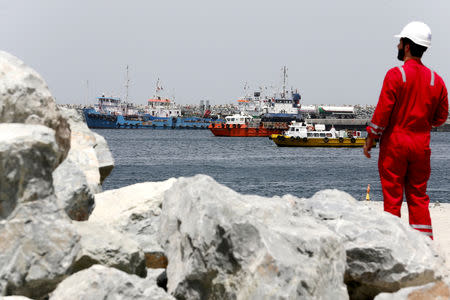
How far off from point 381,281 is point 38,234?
1.98m

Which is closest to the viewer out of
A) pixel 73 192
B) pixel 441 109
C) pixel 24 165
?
pixel 24 165

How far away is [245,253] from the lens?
307 centimetres

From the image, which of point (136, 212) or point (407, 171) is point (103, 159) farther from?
point (407, 171)

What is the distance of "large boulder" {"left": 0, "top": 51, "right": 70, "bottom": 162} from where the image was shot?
342 cm

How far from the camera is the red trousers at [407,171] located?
457cm

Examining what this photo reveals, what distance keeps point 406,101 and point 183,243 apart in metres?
2.23

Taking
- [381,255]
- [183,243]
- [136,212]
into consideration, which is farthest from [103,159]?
[381,255]

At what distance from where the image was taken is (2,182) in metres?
2.98

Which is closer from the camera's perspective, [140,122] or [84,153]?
[84,153]

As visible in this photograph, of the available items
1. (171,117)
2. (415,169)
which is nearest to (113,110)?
(171,117)

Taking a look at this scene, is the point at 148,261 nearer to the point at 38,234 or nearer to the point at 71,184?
the point at 71,184

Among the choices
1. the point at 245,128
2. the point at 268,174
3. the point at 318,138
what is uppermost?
the point at 318,138

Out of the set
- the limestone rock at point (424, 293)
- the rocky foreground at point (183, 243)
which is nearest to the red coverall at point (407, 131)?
the rocky foreground at point (183, 243)

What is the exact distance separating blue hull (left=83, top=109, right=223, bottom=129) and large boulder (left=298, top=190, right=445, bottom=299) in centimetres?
10574
